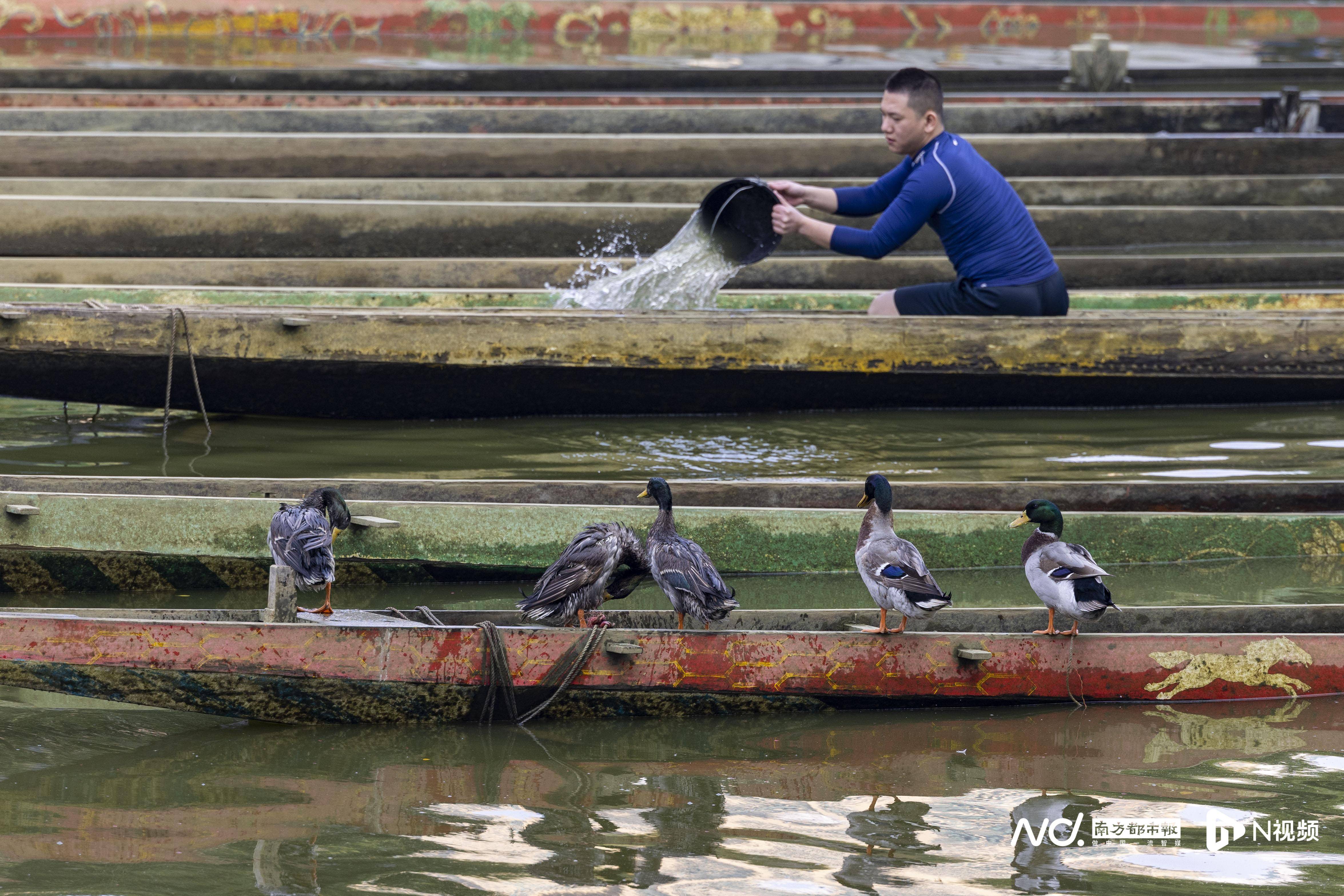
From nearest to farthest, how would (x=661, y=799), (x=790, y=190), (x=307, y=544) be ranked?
(x=661, y=799) → (x=307, y=544) → (x=790, y=190)

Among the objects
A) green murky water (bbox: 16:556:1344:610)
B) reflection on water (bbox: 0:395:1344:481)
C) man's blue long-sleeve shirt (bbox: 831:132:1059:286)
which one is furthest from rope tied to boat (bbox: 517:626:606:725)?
man's blue long-sleeve shirt (bbox: 831:132:1059:286)

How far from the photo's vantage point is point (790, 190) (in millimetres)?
7629

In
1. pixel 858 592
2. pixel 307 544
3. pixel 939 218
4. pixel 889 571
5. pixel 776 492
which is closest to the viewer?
pixel 889 571

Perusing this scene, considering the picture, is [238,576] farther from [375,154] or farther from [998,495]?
[375,154]

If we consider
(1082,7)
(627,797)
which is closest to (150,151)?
(627,797)

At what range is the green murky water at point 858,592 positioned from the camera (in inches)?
230

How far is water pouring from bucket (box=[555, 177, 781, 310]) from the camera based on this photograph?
8328 mm

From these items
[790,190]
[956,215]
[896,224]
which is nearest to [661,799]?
[896,224]

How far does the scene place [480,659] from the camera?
467cm

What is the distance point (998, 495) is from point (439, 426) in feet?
10.9

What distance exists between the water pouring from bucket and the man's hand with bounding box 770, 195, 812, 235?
926mm

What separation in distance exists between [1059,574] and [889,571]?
592mm

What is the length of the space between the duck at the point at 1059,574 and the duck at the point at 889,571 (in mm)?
351

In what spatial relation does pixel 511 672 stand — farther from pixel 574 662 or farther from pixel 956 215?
pixel 956 215
